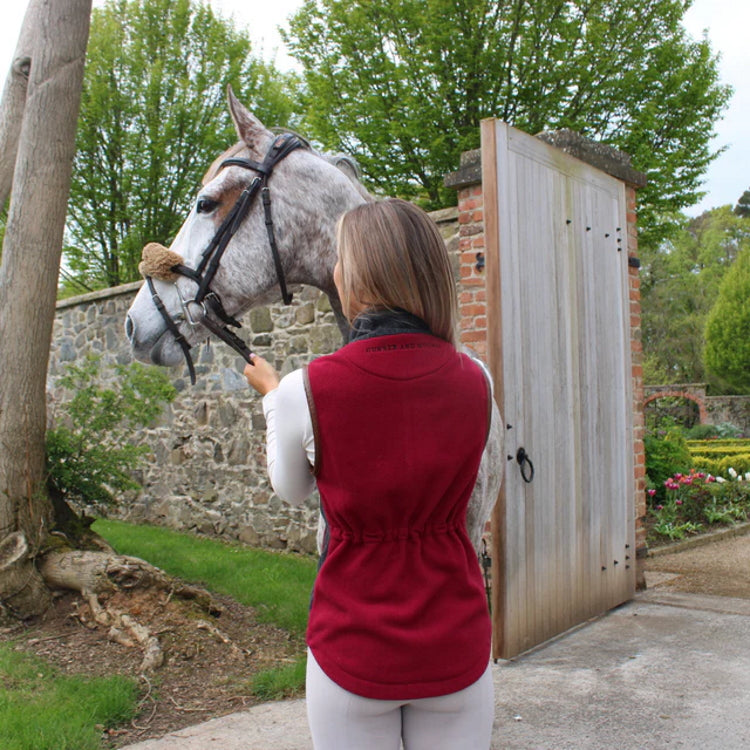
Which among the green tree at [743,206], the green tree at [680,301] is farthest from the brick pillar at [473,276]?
the green tree at [743,206]

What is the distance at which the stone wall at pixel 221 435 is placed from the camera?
23.6 feet

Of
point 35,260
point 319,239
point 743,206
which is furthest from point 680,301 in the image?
point 319,239

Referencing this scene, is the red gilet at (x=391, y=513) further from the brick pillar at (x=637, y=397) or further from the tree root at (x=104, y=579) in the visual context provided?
the brick pillar at (x=637, y=397)

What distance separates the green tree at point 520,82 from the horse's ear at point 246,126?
11.6 m

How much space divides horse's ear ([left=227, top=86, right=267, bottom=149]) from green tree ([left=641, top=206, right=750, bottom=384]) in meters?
28.7

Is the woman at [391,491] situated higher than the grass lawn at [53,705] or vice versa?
the woman at [391,491]

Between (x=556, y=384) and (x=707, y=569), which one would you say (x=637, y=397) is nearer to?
(x=556, y=384)

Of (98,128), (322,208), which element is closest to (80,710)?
(322,208)

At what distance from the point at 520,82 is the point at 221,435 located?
9207 millimetres

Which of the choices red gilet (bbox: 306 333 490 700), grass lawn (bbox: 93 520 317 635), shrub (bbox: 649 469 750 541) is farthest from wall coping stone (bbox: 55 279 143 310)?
red gilet (bbox: 306 333 490 700)

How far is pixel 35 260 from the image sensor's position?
4633mm

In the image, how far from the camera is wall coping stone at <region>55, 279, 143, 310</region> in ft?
29.3

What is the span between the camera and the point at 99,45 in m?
15.8

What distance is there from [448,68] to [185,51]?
636cm
